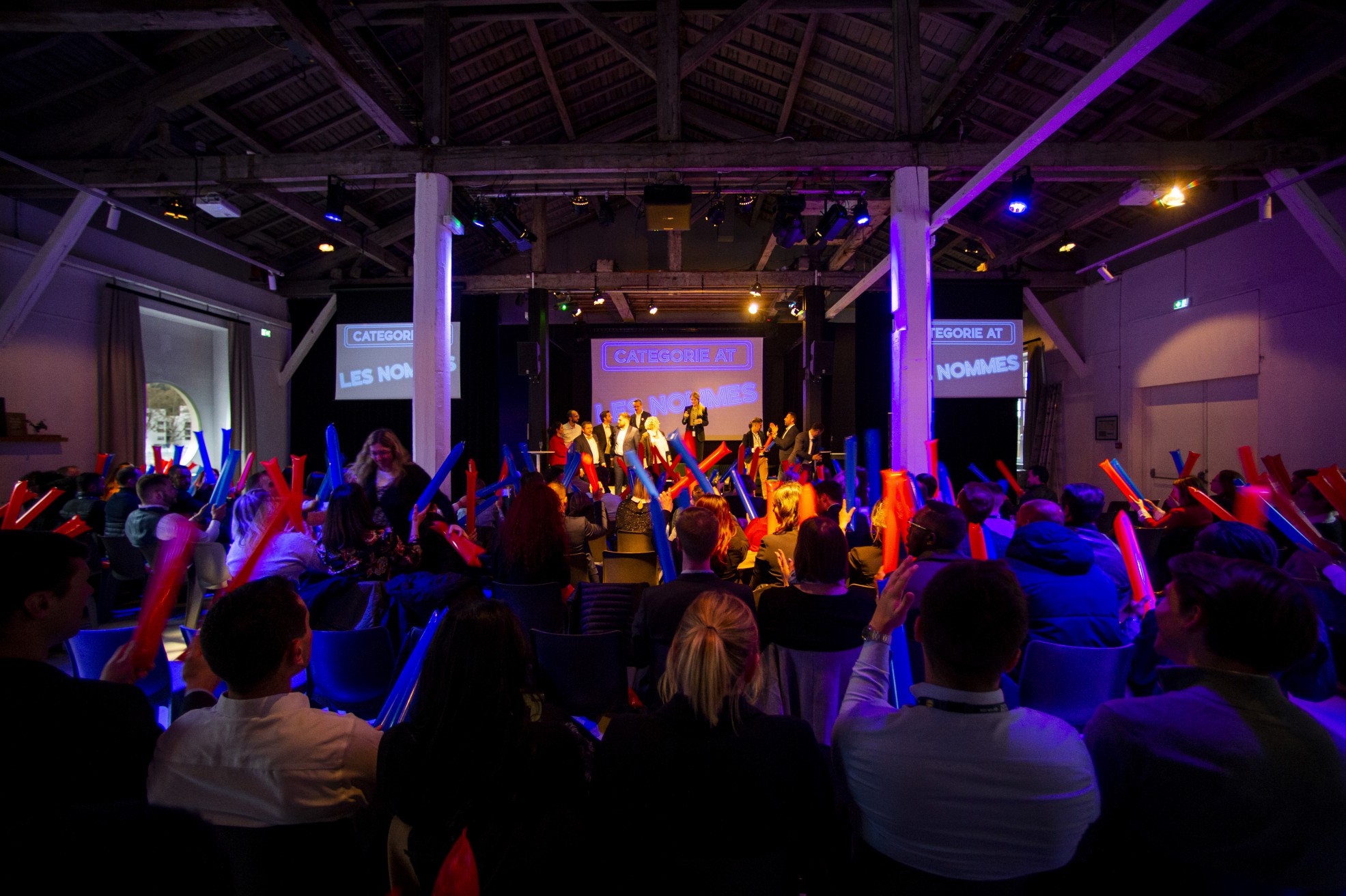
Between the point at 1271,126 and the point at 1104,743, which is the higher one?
the point at 1271,126

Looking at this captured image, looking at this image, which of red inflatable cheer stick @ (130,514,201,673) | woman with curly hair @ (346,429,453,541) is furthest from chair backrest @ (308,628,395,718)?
red inflatable cheer stick @ (130,514,201,673)

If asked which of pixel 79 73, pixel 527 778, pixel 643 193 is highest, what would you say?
pixel 79 73

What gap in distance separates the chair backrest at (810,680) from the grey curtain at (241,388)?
1019 cm

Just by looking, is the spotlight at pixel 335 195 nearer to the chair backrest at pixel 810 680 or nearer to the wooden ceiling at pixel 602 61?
the wooden ceiling at pixel 602 61

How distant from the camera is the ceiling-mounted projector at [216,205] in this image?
621cm

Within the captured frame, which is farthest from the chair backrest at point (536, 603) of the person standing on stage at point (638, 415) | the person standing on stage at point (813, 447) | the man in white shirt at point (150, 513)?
the person standing on stage at point (638, 415)

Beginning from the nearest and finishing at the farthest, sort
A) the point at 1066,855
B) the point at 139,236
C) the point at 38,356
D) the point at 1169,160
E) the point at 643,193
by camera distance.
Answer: the point at 1066,855, the point at 1169,160, the point at 643,193, the point at 38,356, the point at 139,236

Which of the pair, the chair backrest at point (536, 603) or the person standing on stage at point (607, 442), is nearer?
the chair backrest at point (536, 603)

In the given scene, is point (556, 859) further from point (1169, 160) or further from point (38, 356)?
point (38, 356)

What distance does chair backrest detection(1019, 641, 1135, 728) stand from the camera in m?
2.03

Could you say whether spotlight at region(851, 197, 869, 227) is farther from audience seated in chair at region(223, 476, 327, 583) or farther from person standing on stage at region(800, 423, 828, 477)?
audience seated in chair at region(223, 476, 327, 583)

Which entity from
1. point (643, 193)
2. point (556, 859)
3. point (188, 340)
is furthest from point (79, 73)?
point (556, 859)

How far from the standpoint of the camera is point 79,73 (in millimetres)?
5848

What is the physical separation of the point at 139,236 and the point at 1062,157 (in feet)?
36.0
